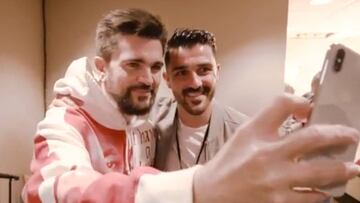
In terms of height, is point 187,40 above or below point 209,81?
above

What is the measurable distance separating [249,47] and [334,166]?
2.75m

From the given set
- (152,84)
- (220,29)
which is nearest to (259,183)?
(152,84)

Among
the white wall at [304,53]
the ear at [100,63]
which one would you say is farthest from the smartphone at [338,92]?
the white wall at [304,53]

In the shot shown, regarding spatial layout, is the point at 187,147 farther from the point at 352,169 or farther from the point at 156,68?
the point at 352,169

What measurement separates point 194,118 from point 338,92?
1395mm

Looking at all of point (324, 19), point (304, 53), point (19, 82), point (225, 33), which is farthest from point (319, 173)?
point (304, 53)

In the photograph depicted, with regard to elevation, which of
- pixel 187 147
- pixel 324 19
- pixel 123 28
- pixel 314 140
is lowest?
pixel 187 147

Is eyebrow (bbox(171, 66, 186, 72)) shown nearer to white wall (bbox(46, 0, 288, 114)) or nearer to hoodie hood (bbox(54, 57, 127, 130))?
hoodie hood (bbox(54, 57, 127, 130))

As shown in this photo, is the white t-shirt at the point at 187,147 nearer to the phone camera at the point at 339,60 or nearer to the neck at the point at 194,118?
the neck at the point at 194,118

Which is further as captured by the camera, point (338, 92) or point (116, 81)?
point (116, 81)

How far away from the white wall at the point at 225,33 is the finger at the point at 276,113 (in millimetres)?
2675

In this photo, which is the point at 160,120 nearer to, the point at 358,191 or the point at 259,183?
the point at 259,183

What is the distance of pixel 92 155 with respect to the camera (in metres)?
0.86

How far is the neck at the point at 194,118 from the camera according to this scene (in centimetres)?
172
